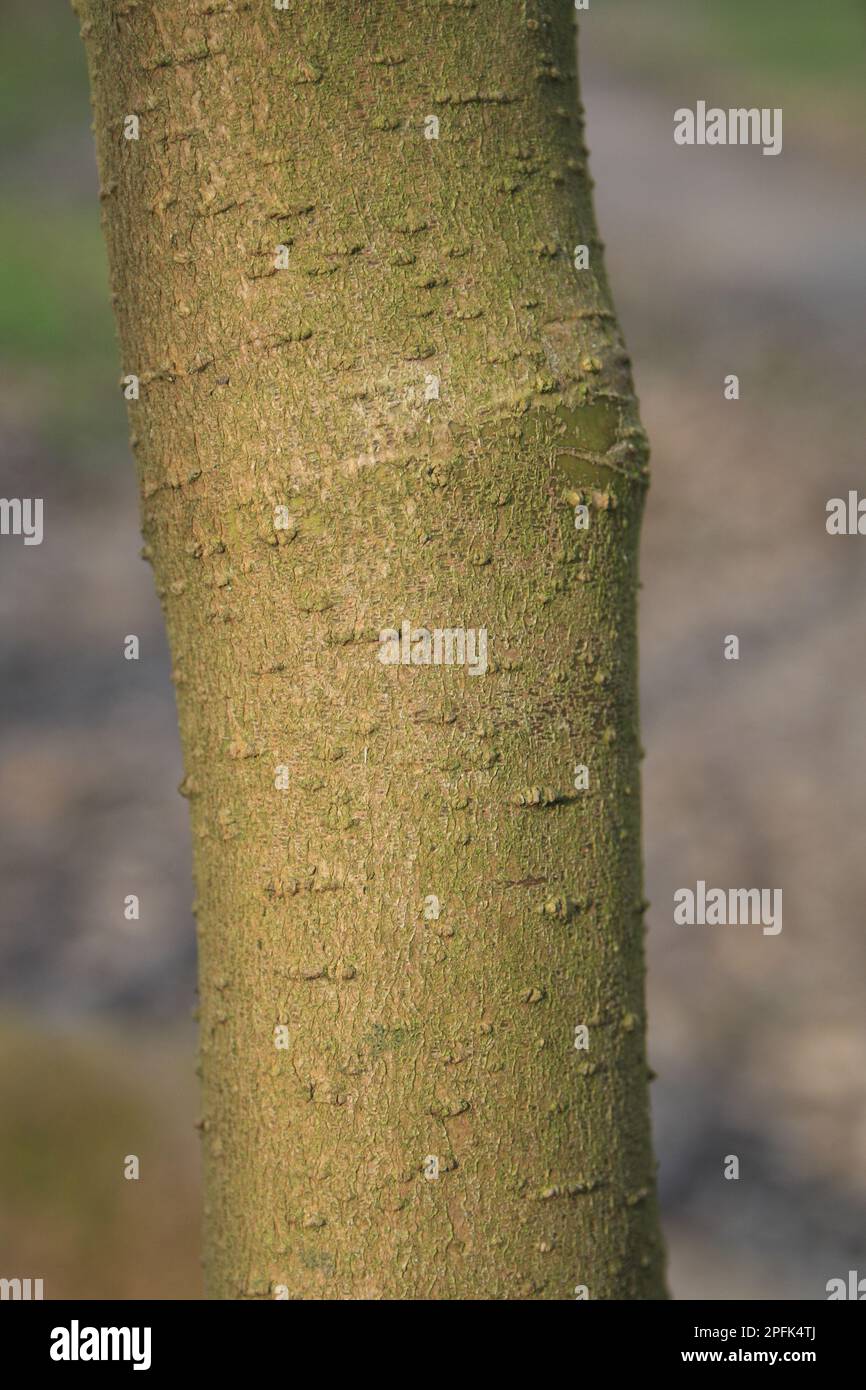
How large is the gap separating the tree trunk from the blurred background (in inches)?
56.0

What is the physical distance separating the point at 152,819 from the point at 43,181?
4.15m

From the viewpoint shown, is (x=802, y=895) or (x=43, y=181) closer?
(x=802, y=895)

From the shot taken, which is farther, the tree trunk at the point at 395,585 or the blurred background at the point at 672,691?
the blurred background at the point at 672,691

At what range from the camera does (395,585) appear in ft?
2.17

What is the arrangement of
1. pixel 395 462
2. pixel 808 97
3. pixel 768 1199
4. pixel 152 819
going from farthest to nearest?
pixel 808 97
pixel 152 819
pixel 768 1199
pixel 395 462

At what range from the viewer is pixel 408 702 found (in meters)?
0.67

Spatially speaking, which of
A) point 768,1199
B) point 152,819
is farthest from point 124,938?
point 768,1199

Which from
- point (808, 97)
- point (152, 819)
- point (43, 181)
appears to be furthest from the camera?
point (808, 97)

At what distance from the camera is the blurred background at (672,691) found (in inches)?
93.3

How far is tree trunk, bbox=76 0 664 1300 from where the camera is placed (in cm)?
67

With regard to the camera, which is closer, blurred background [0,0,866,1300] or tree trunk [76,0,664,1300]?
tree trunk [76,0,664,1300]

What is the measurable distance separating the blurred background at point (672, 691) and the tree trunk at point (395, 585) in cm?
142

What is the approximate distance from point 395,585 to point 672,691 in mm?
3855

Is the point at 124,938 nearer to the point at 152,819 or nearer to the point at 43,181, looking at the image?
the point at 152,819
